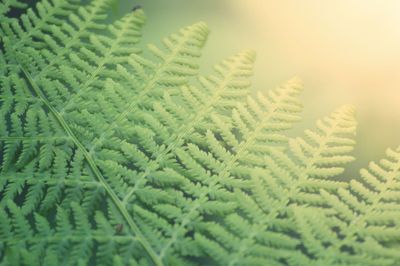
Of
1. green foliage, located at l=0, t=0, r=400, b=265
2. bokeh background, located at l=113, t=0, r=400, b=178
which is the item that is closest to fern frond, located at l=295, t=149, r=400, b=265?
green foliage, located at l=0, t=0, r=400, b=265

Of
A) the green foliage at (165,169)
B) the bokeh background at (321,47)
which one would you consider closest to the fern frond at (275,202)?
the green foliage at (165,169)

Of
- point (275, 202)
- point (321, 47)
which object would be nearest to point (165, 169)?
point (275, 202)

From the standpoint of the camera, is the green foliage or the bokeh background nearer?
the green foliage

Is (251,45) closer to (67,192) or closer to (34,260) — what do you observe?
(67,192)

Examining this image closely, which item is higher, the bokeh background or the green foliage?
the bokeh background

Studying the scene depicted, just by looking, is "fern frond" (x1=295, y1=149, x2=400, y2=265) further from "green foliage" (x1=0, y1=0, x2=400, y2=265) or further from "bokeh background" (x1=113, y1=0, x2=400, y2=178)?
"bokeh background" (x1=113, y1=0, x2=400, y2=178)

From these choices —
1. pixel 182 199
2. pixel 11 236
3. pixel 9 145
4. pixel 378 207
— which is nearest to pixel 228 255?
pixel 182 199
